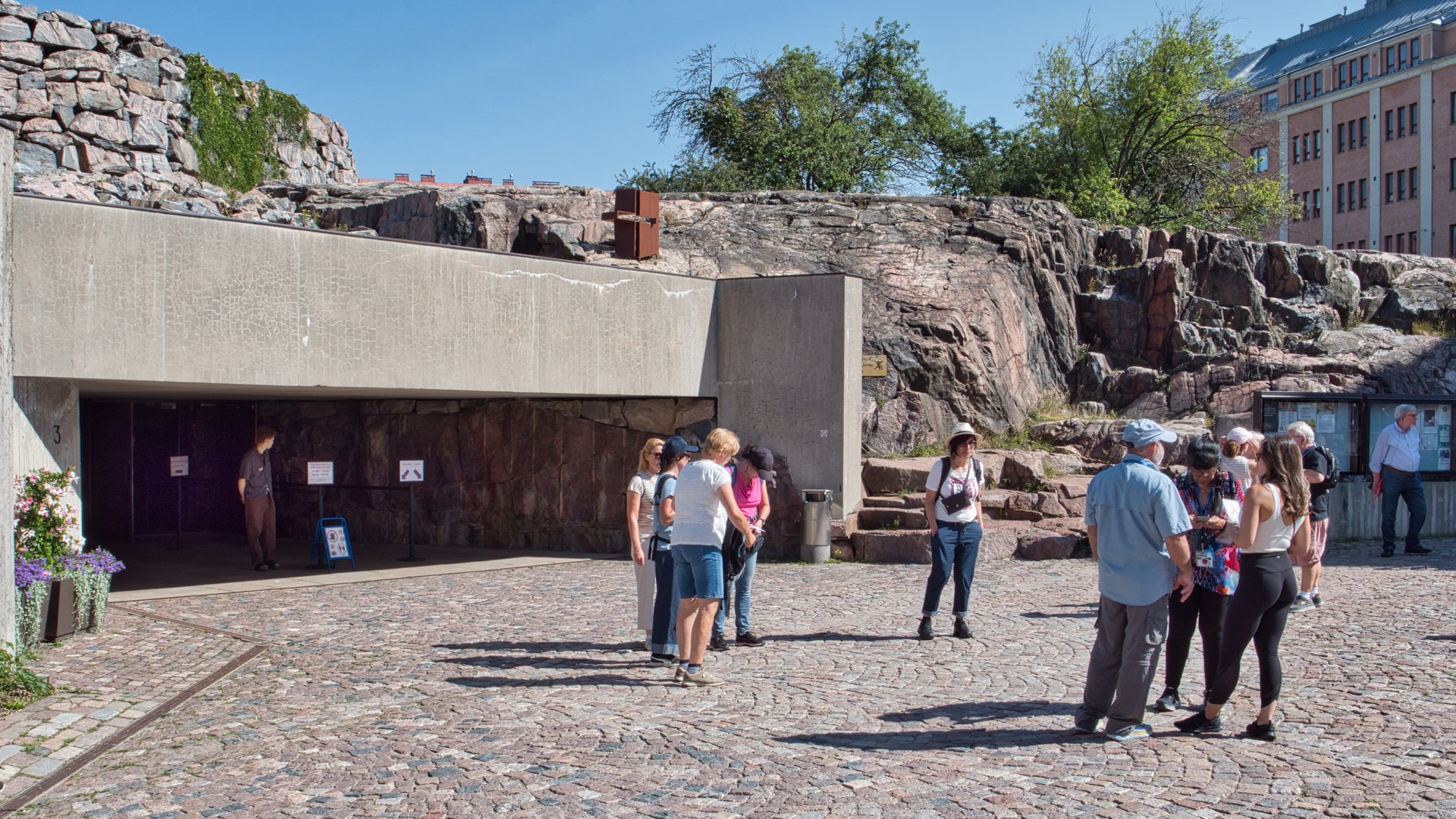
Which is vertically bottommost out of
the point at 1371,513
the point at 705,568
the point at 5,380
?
the point at 1371,513

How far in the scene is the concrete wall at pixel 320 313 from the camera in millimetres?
8828

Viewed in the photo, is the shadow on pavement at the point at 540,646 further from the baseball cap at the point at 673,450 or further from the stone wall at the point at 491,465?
the stone wall at the point at 491,465

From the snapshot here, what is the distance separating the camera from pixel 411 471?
1415 cm

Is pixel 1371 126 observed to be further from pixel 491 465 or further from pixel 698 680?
pixel 698 680

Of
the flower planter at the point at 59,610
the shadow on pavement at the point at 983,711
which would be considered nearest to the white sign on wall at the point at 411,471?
the flower planter at the point at 59,610

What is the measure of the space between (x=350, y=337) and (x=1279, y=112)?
63.3 meters

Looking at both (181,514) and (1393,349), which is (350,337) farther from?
(1393,349)

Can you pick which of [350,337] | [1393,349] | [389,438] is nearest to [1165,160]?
[1393,349]

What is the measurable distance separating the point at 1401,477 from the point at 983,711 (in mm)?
9417

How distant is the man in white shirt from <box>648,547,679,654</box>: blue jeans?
9.34 meters

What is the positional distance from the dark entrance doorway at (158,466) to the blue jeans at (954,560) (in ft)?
43.2

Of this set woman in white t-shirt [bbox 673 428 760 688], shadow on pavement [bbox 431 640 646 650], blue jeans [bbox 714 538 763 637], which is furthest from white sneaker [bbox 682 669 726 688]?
blue jeans [bbox 714 538 763 637]

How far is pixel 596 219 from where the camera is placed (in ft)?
60.7

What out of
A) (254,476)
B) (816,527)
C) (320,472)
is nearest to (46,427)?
(254,476)
